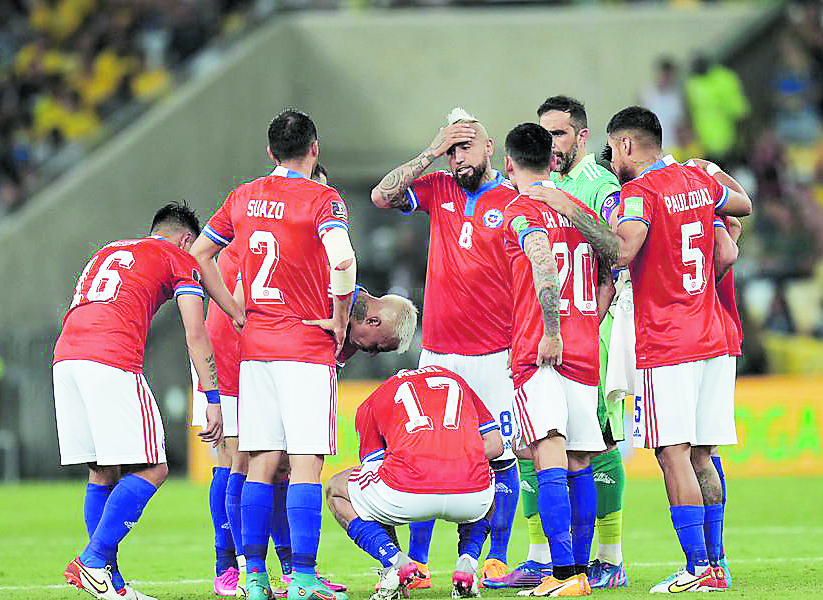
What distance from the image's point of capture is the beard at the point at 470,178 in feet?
29.5

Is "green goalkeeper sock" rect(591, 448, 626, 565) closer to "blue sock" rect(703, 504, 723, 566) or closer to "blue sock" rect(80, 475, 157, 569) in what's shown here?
"blue sock" rect(703, 504, 723, 566)

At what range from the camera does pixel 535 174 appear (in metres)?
8.41

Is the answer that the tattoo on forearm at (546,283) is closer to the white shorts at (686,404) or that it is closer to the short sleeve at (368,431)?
the white shorts at (686,404)

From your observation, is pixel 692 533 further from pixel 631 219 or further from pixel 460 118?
pixel 460 118

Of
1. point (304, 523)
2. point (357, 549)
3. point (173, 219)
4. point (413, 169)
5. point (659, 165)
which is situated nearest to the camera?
point (304, 523)

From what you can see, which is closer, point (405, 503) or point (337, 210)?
point (405, 503)

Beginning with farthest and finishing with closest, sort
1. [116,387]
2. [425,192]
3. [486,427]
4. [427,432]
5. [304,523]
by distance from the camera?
[425,192] → [486,427] → [116,387] → [427,432] → [304,523]

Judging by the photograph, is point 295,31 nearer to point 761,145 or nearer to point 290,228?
point 761,145

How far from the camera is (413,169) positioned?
8922 mm

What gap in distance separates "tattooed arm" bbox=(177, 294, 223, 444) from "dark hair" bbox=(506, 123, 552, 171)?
1939 millimetres

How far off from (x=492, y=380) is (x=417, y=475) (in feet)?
4.19

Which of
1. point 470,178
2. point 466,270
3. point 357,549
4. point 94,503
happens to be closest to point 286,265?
point 466,270

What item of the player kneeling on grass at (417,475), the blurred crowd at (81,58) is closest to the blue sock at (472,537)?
the player kneeling on grass at (417,475)

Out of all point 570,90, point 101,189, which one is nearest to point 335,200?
point 101,189
